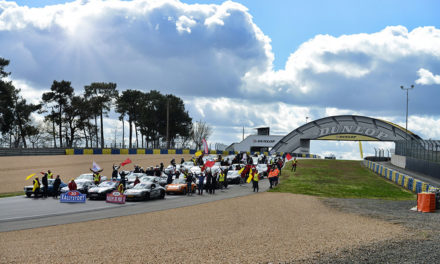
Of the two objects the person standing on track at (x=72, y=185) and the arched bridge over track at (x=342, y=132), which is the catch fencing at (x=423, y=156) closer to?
the arched bridge over track at (x=342, y=132)

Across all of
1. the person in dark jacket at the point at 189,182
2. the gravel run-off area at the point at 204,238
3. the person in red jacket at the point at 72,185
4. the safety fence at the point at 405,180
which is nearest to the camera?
the gravel run-off area at the point at 204,238

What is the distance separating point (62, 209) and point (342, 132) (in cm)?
7497

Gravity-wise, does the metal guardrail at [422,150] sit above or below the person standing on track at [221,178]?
above

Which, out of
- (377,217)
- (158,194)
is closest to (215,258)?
(377,217)

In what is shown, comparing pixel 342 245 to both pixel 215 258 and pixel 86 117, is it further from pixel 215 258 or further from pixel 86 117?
pixel 86 117

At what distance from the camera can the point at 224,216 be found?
59.5ft

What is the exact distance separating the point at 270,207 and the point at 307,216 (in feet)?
10.6

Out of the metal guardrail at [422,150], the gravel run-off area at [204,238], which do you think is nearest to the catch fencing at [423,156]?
the metal guardrail at [422,150]

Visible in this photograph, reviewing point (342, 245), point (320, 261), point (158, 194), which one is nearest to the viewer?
point (320, 261)

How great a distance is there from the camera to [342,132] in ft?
288

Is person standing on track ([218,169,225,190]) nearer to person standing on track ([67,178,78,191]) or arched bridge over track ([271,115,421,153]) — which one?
person standing on track ([67,178,78,191])

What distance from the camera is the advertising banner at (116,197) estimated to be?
76.6ft

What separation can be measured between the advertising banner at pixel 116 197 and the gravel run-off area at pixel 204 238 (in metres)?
5.04

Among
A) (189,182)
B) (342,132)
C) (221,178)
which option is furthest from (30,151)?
(342,132)
